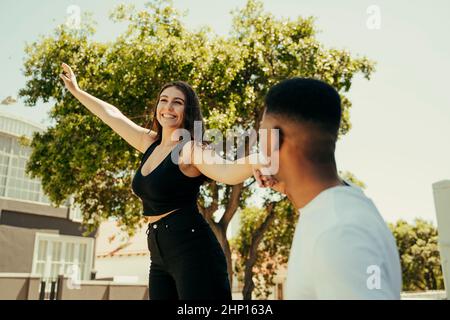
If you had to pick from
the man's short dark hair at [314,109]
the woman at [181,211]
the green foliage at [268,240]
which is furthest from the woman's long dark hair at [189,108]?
the green foliage at [268,240]

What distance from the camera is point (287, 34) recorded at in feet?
45.1

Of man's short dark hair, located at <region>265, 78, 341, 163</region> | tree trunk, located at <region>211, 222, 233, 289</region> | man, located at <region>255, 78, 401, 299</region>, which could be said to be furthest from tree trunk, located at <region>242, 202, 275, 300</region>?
man's short dark hair, located at <region>265, 78, 341, 163</region>

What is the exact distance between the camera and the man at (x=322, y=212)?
1.01 metres

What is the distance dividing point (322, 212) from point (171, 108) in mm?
2456

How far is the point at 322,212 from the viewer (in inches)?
45.5

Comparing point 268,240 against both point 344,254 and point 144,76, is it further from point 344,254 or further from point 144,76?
point 344,254

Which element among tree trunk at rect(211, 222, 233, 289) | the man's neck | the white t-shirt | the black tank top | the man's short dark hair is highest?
tree trunk at rect(211, 222, 233, 289)

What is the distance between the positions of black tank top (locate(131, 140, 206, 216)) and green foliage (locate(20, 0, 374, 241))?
330 inches

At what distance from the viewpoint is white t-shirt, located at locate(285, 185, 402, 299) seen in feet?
3.27

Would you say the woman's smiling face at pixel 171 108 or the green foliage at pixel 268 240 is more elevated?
the green foliage at pixel 268 240

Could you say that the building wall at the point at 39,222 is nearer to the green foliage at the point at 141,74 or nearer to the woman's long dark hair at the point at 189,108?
the green foliage at the point at 141,74

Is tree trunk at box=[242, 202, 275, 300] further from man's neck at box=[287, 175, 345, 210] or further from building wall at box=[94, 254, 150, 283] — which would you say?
building wall at box=[94, 254, 150, 283]

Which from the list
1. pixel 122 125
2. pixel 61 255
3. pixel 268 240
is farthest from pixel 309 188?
pixel 61 255
